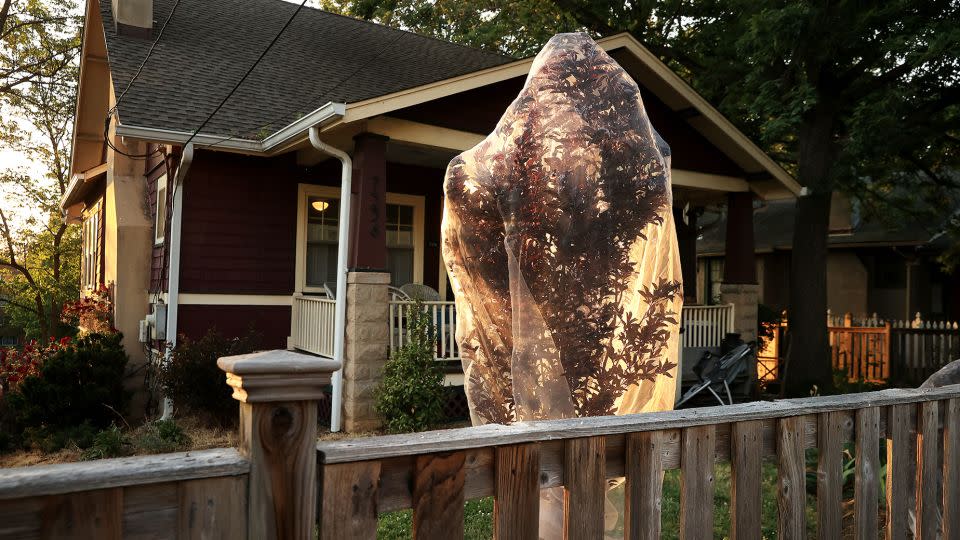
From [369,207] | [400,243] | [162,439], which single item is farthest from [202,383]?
[400,243]

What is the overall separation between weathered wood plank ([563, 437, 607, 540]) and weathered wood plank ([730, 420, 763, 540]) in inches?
23.3

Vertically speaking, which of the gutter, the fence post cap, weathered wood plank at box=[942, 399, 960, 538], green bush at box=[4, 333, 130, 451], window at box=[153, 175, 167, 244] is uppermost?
the gutter

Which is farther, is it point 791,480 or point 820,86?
point 820,86

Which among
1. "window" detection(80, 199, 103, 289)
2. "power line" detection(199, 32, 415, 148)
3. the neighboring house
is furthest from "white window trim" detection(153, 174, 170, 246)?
the neighboring house

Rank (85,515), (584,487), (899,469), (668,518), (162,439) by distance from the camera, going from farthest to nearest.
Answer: (162,439), (668,518), (899,469), (584,487), (85,515)

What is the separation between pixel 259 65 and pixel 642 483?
12.3 meters

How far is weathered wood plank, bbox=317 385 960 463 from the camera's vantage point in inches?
70.6

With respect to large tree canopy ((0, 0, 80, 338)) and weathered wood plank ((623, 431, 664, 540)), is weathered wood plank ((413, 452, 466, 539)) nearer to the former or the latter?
weathered wood plank ((623, 431, 664, 540))

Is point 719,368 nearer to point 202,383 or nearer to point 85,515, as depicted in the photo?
point 202,383

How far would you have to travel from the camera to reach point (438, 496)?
191cm

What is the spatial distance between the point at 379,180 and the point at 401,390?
252cm

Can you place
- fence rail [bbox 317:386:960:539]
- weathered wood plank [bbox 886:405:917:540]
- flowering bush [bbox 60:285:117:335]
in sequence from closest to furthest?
fence rail [bbox 317:386:960:539], weathered wood plank [bbox 886:405:917:540], flowering bush [bbox 60:285:117:335]

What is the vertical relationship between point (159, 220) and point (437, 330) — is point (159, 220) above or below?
above

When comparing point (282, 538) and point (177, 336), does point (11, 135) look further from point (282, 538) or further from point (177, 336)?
point (282, 538)
